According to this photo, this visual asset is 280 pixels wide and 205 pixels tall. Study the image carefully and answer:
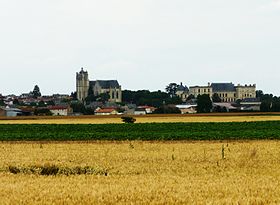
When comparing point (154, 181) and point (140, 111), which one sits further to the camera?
point (140, 111)

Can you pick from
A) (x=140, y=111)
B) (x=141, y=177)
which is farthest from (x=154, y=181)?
(x=140, y=111)

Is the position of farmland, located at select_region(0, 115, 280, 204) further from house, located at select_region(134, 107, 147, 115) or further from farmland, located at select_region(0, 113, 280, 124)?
house, located at select_region(134, 107, 147, 115)

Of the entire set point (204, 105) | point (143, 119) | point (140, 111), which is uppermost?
point (204, 105)

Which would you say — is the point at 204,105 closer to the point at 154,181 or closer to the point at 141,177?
the point at 141,177

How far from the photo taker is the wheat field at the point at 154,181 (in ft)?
50.1

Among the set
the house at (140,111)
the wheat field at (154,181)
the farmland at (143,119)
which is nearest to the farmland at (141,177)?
the wheat field at (154,181)

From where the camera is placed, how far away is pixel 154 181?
18.9m

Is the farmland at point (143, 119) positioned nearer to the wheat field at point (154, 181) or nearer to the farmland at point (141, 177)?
the farmland at point (141, 177)

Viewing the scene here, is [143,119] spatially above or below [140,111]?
below

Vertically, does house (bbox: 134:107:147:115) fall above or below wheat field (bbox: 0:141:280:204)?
above

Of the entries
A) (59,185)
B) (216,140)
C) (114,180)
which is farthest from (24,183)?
(216,140)

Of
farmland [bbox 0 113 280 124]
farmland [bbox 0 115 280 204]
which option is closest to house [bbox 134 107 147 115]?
farmland [bbox 0 113 280 124]

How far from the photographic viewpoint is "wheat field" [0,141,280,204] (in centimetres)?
1527

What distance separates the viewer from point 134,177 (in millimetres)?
20094
